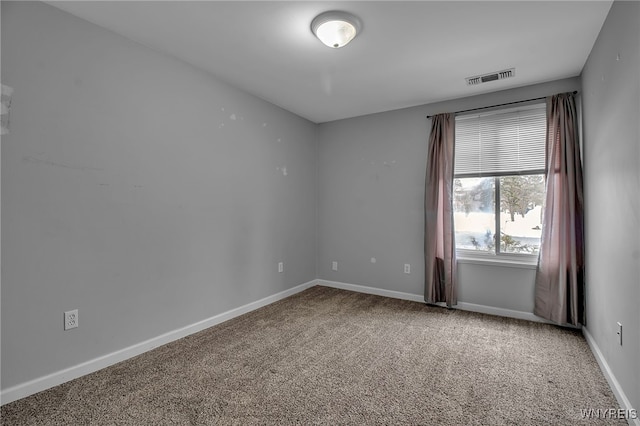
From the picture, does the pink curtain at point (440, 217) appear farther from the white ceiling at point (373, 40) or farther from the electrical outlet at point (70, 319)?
the electrical outlet at point (70, 319)

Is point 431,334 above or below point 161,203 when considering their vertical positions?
below

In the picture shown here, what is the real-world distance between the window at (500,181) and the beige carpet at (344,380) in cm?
95

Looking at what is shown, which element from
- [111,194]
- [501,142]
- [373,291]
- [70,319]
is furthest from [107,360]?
[501,142]

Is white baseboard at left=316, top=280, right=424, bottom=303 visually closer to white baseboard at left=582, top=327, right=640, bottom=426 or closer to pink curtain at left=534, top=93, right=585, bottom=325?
pink curtain at left=534, top=93, right=585, bottom=325

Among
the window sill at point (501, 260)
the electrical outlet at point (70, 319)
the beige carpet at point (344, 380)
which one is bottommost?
the beige carpet at point (344, 380)

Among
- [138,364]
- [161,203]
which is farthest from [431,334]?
[161,203]

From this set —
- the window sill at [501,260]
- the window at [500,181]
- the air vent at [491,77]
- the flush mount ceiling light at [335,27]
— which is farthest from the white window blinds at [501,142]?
the flush mount ceiling light at [335,27]

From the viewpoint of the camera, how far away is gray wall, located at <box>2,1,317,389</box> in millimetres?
1923

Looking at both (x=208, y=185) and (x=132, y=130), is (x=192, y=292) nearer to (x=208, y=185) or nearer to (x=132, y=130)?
(x=208, y=185)

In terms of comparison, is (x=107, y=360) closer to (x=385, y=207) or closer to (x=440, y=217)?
(x=385, y=207)

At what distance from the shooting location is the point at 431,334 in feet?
9.61

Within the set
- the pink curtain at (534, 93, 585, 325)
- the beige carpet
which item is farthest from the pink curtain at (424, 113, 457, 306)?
the pink curtain at (534, 93, 585, 325)

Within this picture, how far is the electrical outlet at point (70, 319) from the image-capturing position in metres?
2.10

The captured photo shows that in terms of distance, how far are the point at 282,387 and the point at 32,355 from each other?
1.59m
